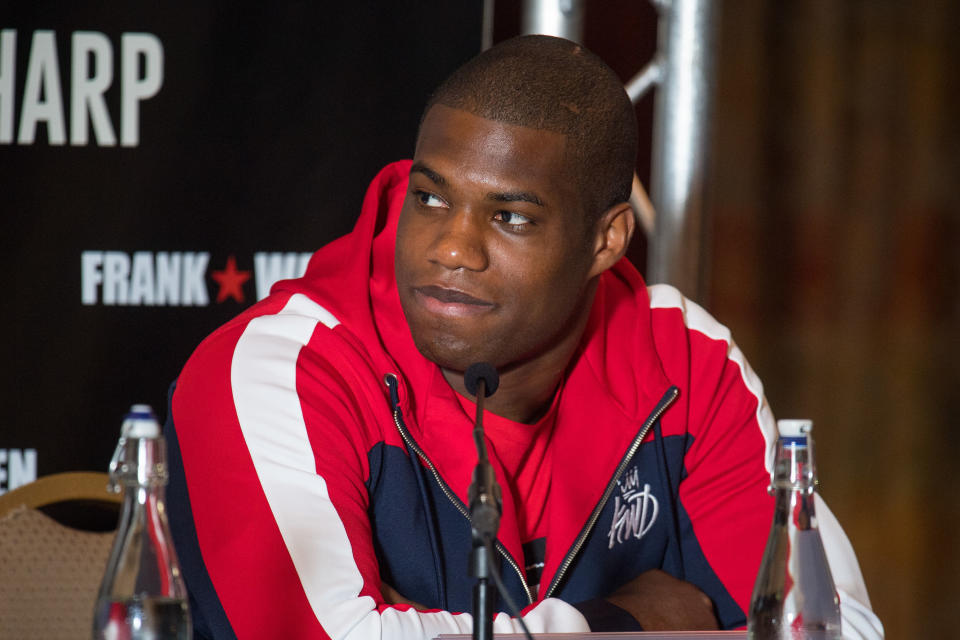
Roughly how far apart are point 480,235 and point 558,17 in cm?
99

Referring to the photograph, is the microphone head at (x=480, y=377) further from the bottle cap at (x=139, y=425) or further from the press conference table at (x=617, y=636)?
the bottle cap at (x=139, y=425)

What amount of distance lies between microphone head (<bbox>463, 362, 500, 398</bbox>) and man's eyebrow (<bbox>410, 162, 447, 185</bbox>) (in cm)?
53

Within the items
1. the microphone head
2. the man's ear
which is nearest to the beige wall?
the man's ear

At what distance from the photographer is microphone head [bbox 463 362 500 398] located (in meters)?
1.13

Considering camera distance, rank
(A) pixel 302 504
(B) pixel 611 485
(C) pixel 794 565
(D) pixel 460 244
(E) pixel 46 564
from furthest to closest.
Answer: (E) pixel 46 564 → (B) pixel 611 485 → (D) pixel 460 244 → (A) pixel 302 504 → (C) pixel 794 565

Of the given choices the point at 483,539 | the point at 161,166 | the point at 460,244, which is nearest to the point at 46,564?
the point at 161,166

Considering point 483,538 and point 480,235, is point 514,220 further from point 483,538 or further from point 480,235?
point 483,538

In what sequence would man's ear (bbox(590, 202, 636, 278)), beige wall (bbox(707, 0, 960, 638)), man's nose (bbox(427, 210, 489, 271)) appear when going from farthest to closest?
1. beige wall (bbox(707, 0, 960, 638))
2. man's ear (bbox(590, 202, 636, 278))
3. man's nose (bbox(427, 210, 489, 271))

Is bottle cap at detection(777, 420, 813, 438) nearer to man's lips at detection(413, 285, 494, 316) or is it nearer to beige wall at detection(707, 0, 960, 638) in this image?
man's lips at detection(413, 285, 494, 316)

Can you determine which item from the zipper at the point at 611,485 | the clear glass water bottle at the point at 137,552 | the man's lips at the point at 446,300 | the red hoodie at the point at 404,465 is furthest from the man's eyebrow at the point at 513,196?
the clear glass water bottle at the point at 137,552

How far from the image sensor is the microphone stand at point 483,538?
0.89m

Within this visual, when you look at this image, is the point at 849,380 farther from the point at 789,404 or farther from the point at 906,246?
the point at 906,246

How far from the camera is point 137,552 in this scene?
0.87m

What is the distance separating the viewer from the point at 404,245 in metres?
1.62
